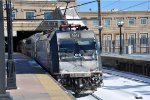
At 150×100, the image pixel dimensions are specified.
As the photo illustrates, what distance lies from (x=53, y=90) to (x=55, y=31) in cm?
573

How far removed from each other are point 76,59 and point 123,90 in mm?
3326

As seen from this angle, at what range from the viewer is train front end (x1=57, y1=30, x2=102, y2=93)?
21.8 m

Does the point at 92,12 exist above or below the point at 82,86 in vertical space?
above

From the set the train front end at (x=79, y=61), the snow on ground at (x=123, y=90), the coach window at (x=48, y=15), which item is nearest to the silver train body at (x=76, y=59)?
the train front end at (x=79, y=61)

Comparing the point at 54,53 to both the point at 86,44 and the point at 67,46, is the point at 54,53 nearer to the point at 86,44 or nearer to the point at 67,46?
the point at 67,46

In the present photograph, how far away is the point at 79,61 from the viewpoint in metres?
22.3

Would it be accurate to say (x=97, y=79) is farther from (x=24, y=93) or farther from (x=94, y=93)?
(x=24, y=93)

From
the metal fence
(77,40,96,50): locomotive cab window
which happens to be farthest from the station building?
(77,40,96,50): locomotive cab window

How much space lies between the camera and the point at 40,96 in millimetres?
16219

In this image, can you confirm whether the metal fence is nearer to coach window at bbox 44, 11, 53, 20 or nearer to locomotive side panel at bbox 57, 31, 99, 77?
coach window at bbox 44, 11, 53, 20

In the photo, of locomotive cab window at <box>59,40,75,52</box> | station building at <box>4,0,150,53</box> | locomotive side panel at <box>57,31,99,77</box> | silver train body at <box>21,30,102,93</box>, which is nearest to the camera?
silver train body at <box>21,30,102,93</box>

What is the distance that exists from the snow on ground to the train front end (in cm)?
75

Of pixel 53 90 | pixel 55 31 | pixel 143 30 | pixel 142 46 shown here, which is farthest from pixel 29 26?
pixel 53 90

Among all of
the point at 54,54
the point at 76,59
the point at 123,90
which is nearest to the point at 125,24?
the point at 123,90
